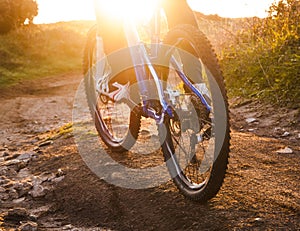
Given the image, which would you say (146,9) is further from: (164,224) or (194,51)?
(164,224)

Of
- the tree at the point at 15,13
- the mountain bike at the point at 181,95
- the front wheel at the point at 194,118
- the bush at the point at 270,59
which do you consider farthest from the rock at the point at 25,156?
the tree at the point at 15,13

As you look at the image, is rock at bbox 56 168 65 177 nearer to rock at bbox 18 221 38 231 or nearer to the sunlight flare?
rock at bbox 18 221 38 231

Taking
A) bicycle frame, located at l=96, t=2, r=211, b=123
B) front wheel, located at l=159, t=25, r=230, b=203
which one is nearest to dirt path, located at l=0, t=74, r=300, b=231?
front wheel, located at l=159, t=25, r=230, b=203

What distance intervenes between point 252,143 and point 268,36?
262 centimetres

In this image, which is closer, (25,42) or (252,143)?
(252,143)

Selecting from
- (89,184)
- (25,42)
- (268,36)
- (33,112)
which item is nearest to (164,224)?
(89,184)

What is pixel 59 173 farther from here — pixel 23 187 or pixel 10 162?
pixel 10 162

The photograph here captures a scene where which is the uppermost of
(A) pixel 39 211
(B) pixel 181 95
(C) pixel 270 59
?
(C) pixel 270 59

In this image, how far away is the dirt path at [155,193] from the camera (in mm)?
2344

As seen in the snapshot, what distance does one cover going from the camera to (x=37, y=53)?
1577cm

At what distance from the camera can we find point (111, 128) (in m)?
4.27

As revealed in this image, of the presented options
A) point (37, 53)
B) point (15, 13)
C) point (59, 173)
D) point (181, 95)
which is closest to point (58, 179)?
point (59, 173)

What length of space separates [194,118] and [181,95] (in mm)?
177

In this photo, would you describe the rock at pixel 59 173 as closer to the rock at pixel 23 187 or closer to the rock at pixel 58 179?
the rock at pixel 58 179
